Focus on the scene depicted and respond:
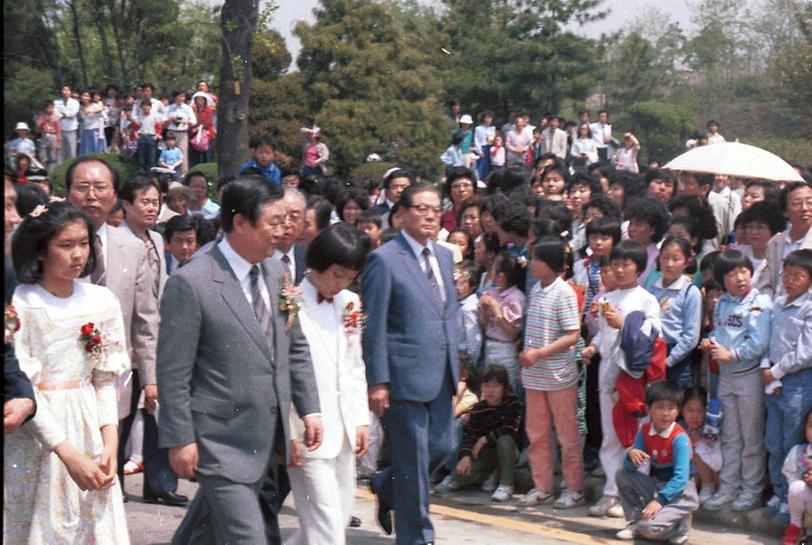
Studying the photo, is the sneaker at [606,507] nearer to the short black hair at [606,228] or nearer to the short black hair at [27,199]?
the short black hair at [606,228]

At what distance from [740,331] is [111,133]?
21.1 meters

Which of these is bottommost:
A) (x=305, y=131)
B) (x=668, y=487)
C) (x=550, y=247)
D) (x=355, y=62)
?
(x=668, y=487)

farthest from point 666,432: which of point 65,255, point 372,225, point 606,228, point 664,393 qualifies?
point 65,255

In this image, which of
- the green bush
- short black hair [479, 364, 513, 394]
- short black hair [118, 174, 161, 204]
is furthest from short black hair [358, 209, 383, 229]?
the green bush

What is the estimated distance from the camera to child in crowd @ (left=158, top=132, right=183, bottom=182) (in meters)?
23.2

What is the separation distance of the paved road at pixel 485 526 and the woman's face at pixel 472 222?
248 cm

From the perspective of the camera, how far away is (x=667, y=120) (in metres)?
35.8

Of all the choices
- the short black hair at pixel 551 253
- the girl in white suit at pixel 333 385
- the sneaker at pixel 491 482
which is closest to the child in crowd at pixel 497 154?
the sneaker at pixel 491 482

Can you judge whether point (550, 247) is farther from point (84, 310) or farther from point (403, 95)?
point (403, 95)

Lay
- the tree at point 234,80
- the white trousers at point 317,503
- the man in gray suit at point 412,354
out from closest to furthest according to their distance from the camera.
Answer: the white trousers at point 317,503
the man in gray suit at point 412,354
the tree at point 234,80

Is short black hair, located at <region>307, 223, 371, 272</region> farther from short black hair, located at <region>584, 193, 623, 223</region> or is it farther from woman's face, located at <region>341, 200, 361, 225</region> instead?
woman's face, located at <region>341, 200, 361, 225</region>

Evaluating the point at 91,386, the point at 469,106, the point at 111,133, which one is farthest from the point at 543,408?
the point at 469,106

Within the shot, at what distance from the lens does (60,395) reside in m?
5.42

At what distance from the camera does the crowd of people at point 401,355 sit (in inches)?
210
